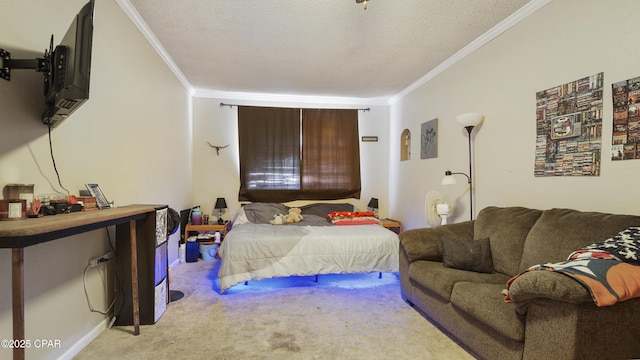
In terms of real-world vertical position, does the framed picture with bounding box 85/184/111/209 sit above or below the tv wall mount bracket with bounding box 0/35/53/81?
below

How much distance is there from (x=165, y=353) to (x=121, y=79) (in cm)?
215

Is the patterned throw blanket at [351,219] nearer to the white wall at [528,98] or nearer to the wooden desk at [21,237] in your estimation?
the white wall at [528,98]

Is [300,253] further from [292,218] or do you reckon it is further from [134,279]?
[134,279]

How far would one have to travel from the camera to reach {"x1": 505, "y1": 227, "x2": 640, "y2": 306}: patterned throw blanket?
1.25 m

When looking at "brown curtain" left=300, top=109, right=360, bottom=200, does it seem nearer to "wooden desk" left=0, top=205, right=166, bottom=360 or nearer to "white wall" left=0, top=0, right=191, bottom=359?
"white wall" left=0, top=0, right=191, bottom=359

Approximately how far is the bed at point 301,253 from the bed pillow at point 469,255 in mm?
858

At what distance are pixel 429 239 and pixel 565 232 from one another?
975 millimetres

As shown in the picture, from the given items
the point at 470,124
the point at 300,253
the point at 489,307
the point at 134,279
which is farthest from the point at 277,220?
the point at 489,307

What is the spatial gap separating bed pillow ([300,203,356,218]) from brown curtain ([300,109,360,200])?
0.29 m

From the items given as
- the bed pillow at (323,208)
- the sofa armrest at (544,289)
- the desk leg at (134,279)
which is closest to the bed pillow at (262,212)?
the bed pillow at (323,208)

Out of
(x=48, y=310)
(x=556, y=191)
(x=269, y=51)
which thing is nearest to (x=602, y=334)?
(x=556, y=191)

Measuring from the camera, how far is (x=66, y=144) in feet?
5.79

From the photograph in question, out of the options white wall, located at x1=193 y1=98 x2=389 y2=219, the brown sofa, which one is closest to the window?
white wall, located at x1=193 y1=98 x2=389 y2=219

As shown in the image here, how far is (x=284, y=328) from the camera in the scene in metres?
2.22
